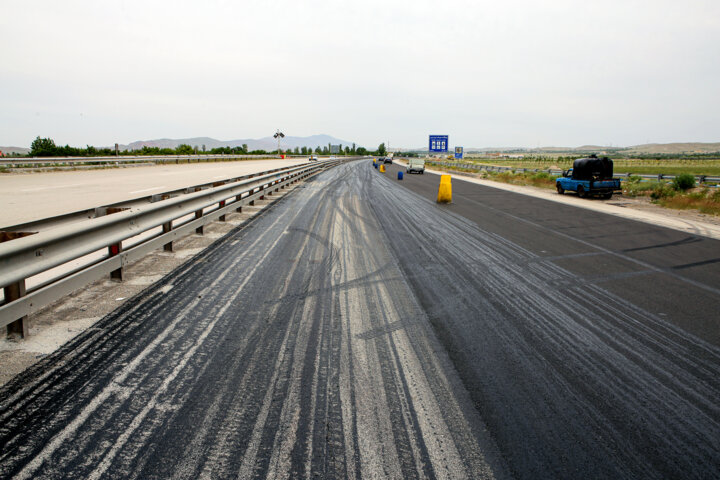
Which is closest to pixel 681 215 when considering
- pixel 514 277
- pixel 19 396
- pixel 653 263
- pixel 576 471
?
pixel 653 263

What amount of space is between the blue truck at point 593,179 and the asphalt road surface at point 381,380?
51.9 ft

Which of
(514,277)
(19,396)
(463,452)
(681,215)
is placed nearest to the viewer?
(463,452)

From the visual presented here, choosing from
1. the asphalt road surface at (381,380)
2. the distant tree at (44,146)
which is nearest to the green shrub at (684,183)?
the asphalt road surface at (381,380)

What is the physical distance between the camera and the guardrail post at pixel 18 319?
12.5 feet

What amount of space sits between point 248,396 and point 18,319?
2444 millimetres

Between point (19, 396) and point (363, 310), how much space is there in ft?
10.5

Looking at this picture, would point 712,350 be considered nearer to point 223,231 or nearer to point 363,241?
point 363,241

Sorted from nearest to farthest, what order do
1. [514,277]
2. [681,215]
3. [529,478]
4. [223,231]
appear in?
[529,478], [514,277], [223,231], [681,215]

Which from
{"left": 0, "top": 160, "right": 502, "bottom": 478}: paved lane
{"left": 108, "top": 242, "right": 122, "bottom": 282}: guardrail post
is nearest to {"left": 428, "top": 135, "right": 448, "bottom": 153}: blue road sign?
{"left": 108, "top": 242, "right": 122, "bottom": 282}: guardrail post

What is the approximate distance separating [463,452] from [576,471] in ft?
2.13

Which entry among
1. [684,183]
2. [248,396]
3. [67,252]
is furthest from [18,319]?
[684,183]

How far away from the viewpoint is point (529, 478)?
2.46 meters

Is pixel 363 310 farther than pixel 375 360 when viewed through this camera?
Yes

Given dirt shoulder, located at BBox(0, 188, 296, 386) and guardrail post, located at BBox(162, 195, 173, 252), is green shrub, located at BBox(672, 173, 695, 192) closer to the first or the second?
dirt shoulder, located at BBox(0, 188, 296, 386)
